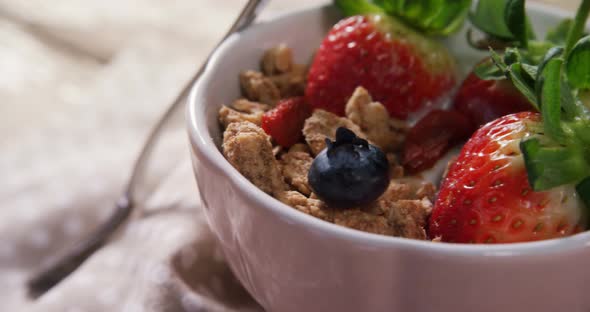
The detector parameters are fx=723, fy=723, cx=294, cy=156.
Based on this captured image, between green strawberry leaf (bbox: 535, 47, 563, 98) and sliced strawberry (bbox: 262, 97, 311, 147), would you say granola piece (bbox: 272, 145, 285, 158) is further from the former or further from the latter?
green strawberry leaf (bbox: 535, 47, 563, 98)

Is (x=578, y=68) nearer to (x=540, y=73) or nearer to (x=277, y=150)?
(x=540, y=73)

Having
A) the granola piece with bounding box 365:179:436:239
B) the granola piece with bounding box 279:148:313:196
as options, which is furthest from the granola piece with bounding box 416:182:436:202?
the granola piece with bounding box 279:148:313:196

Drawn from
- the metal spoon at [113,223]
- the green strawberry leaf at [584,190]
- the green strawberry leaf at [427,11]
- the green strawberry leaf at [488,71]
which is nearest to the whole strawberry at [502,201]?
the green strawberry leaf at [584,190]

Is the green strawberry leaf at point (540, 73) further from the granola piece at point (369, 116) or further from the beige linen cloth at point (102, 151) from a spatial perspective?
the beige linen cloth at point (102, 151)

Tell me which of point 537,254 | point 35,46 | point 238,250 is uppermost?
point 537,254

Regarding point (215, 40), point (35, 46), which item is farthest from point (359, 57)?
point (35, 46)

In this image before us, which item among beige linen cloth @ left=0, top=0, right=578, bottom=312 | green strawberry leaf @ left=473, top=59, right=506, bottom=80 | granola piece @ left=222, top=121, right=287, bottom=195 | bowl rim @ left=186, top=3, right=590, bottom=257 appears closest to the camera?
bowl rim @ left=186, top=3, right=590, bottom=257

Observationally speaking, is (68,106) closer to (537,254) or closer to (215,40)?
(215,40)
